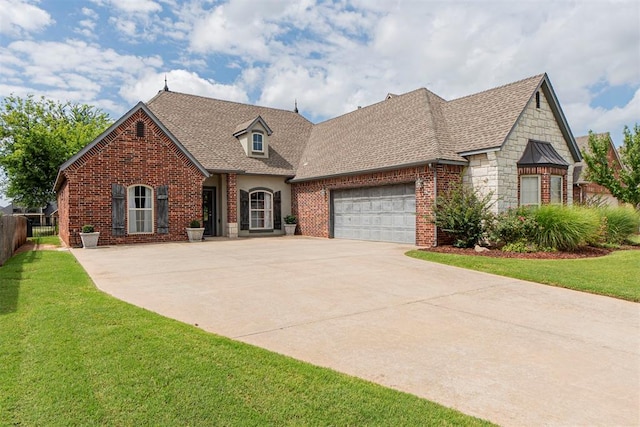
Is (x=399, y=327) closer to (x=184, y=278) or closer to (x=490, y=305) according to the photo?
(x=490, y=305)

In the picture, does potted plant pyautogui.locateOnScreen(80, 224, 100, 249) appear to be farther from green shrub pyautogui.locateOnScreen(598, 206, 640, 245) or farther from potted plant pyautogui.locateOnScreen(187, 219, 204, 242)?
green shrub pyautogui.locateOnScreen(598, 206, 640, 245)

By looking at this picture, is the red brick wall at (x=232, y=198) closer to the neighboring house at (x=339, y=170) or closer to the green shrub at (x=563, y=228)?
the neighboring house at (x=339, y=170)

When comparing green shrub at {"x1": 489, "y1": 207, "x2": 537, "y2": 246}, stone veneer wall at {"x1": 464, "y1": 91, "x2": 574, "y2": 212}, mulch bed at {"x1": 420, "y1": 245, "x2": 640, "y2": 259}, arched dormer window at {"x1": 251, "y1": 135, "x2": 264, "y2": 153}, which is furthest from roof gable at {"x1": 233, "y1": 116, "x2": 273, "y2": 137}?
green shrub at {"x1": 489, "y1": 207, "x2": 537, "y2": 246}

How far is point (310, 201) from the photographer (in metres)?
21.2

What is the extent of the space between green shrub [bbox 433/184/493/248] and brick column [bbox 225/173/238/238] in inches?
404

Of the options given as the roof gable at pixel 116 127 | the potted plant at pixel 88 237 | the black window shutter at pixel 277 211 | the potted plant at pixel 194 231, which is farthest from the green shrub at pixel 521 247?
the potted plant at pixel 88 237

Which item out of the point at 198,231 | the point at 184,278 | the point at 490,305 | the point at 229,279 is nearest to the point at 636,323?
the point at 490,305

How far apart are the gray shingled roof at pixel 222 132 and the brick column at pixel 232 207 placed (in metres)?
0.66

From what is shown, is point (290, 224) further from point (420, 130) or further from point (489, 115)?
point (489, 115)

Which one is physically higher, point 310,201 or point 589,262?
point 310,201

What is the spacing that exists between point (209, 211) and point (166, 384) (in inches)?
726

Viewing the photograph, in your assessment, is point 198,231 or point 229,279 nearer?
point 229,279

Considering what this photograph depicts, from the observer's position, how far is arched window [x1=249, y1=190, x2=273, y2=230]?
21.4 m

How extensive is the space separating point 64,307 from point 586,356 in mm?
6751
